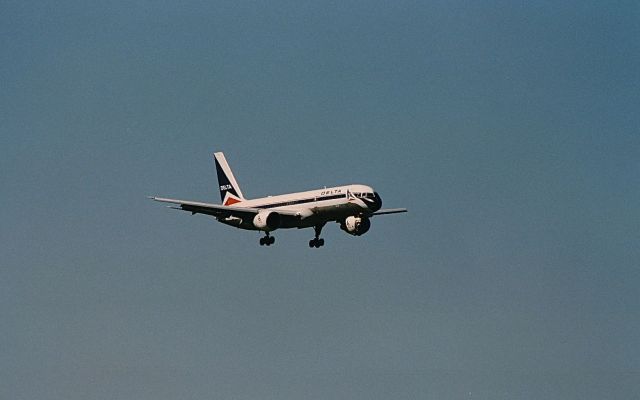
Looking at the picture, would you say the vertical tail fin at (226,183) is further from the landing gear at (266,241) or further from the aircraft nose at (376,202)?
the aircraft nose at (376,202)

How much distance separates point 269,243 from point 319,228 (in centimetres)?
429

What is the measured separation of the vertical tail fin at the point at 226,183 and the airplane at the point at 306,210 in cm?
640

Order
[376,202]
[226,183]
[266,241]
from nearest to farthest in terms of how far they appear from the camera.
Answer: [376,202], [266,241], [226,183]

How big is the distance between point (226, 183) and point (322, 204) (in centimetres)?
1744

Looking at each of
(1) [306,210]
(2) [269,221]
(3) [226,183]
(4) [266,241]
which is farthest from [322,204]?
(3) [226,183]

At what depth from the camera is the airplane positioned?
259 ft

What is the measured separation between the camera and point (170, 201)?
3137 inches

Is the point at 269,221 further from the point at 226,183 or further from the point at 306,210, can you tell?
the point at 226,183

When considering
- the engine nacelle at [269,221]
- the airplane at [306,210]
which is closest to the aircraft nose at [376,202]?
the airplane at [306,210]

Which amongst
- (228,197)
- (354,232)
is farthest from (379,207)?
(228,197)

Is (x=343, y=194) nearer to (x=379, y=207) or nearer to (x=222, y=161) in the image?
(x=379, y=207)

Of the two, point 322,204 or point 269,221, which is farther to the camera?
point 269,221

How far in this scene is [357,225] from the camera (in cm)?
7975

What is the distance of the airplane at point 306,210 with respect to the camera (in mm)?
79062
